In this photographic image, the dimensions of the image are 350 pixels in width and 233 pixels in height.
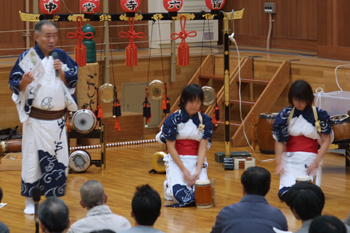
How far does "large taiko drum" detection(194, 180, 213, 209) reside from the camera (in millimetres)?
4727

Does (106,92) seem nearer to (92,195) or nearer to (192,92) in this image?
(192,92)

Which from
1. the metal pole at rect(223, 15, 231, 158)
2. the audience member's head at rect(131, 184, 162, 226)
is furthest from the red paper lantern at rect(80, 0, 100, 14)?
the audience member's head at rect(131, 184, 162, 226)

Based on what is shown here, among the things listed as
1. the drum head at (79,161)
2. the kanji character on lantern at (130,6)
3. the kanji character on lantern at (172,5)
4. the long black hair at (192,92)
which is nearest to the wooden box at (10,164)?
the drum head at (79,161)

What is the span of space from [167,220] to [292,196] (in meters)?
1.83

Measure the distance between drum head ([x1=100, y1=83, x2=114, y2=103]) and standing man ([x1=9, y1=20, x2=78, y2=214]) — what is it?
1.87 metres

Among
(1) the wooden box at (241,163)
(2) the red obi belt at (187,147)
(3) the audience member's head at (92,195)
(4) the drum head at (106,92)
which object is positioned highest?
(4) the drum head at (106,92)

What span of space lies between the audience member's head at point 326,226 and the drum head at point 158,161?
3.57 metres

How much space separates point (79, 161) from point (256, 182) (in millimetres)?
3134

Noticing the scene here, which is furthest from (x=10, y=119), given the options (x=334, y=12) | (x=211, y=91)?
(x=334, y=12)

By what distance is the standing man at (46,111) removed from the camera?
4469mm

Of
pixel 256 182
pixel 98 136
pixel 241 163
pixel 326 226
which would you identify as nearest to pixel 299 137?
pixel 241 163

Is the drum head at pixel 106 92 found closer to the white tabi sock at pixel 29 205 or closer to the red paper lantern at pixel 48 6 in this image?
the red paper lantern at pixel 48 6

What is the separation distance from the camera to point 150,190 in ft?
9.30

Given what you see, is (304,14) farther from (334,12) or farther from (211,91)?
(211,91)
